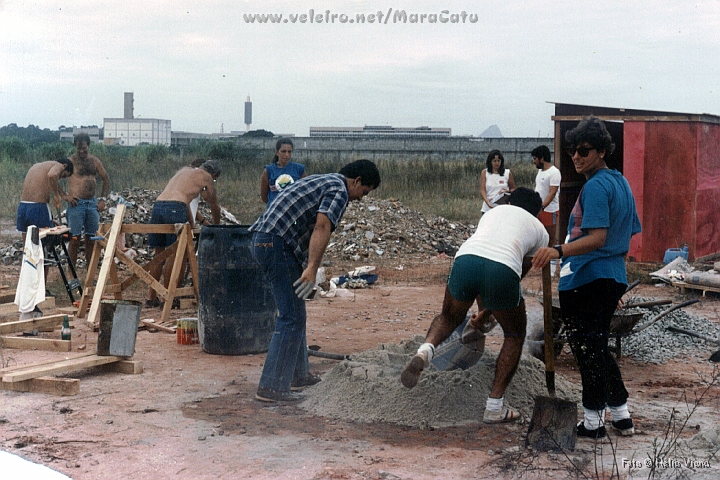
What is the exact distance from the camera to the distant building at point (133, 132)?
38562mm

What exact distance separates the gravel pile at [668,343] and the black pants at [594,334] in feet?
9.87

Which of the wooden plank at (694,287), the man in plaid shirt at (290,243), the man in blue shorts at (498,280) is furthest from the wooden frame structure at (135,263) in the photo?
the wooden plank at (694,287)

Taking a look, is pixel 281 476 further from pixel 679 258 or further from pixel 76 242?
pixel 679 258

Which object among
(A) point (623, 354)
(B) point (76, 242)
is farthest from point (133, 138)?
(A) point (623, 354)

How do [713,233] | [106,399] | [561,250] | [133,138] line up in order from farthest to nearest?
[133,138] → [713,233] → [106,399] → [561,250]

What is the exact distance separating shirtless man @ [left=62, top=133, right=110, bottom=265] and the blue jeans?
6.14 m

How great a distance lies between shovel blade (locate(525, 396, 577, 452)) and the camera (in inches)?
185

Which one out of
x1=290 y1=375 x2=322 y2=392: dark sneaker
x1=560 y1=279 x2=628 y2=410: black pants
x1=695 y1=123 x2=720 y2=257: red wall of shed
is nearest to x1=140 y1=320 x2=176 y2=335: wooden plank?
x1=290 y1=375 x2=322 y2=392: dark sneaker

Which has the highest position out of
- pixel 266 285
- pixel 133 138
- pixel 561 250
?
pixel 133 138

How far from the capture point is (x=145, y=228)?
8.98 meters

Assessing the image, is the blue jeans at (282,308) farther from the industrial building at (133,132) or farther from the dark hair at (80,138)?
the industrial building at (133,132)

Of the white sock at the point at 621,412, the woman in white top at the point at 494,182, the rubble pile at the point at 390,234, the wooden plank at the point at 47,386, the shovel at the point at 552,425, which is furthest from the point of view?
the rubble pile at the point at 390,234

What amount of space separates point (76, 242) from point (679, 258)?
8712mm

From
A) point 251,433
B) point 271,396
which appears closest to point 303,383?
point 271,396
